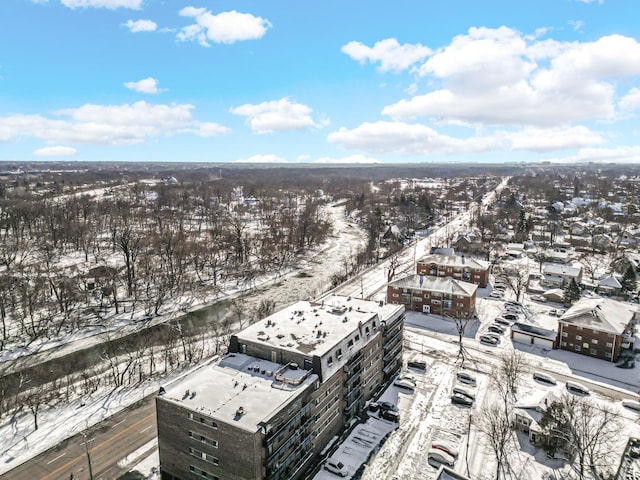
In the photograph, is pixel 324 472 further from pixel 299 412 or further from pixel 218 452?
pixel 218 452

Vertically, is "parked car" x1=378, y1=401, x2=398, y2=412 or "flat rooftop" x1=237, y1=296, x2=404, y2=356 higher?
"flat rooftop" x1=237, y1=296, x2=404, y2=356

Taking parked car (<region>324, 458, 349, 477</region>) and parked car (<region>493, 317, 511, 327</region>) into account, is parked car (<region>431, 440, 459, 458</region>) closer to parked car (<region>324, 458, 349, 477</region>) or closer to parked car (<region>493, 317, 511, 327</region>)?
parked car (<region>324, 458, 349, 477</region>)

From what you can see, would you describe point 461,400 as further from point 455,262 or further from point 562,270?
point 562,270

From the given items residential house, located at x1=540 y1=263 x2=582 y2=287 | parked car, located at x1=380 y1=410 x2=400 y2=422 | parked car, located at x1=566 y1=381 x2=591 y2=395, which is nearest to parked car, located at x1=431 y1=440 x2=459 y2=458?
parked car, located at x1=380 y1=410 x2=400 y2=422

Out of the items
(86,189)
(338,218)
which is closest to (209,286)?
(338,218)

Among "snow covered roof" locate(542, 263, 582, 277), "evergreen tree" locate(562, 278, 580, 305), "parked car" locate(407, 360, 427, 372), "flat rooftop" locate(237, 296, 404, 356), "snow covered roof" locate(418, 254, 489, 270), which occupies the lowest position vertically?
"parked car" locate(407, 360, 427, 372)

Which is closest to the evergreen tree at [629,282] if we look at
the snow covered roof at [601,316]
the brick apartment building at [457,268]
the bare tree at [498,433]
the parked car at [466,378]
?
the snow covered roof at [601,316]
